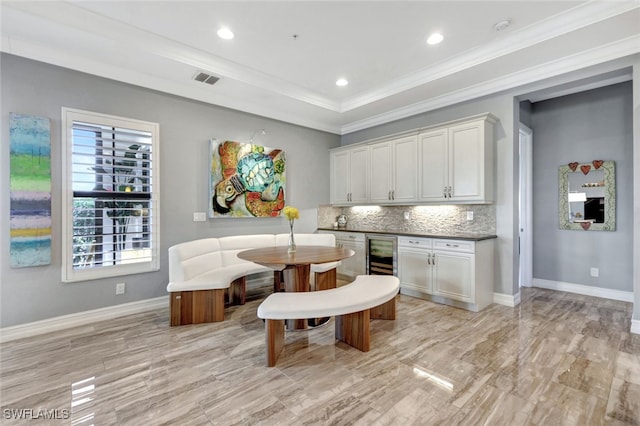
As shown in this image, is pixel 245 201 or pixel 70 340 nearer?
pixel 70 340

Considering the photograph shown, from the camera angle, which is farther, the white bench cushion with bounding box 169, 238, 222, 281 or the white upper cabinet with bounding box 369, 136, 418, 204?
the white upper cabinet with bounding box 369, 136, 418, 204

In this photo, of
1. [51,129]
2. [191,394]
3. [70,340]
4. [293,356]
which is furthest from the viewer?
[51,129]

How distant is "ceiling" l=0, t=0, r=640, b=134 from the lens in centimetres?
267

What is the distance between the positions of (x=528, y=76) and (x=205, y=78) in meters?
4.04

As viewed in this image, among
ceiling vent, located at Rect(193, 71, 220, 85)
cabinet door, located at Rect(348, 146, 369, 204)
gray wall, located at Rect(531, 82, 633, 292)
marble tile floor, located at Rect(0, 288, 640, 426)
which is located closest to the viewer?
marble tile floor, located at Rect(0, 288, 640, 426)

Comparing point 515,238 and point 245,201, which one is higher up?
point 245,201

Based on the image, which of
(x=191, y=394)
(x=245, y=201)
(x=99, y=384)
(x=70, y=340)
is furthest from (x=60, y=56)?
(x=191, y=394)

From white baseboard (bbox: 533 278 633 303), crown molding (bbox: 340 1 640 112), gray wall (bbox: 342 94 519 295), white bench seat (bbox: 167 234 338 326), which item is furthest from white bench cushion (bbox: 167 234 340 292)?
white baseboard (bbox: 533 278 633 303)

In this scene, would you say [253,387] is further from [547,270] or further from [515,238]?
[547,270]

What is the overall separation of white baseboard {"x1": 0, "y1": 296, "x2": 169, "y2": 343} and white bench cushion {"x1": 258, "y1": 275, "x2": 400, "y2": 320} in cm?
206

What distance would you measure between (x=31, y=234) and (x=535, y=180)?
6.74 meters

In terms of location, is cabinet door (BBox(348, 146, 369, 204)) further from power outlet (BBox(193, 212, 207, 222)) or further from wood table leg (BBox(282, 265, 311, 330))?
power outlet (BBox(193, 212, 207, 222))

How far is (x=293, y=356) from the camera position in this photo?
2582 millimetres

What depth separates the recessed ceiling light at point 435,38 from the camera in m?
3.09
